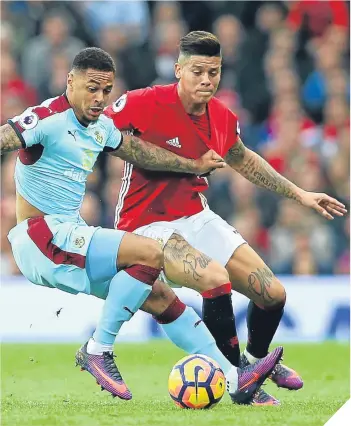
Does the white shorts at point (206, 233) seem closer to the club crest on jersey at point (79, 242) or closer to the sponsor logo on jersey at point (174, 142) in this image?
the sponsor logo on jersey at point (174, 142)

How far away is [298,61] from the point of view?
54.4ft

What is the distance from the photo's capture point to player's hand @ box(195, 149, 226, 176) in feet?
26.6

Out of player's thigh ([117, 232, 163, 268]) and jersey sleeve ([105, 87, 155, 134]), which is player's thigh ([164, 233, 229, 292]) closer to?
player's thigh ([117, 232, 163, 268])

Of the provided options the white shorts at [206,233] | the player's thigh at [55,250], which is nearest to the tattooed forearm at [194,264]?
the white shorts at [206,233]

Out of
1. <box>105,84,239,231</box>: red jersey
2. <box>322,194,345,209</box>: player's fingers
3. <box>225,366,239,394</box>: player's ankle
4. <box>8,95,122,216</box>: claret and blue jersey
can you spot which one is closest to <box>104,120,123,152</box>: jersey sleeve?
<box>8,95,122,216</box>: claret and blue jersey

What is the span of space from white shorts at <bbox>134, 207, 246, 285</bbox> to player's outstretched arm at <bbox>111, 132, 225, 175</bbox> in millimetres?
448

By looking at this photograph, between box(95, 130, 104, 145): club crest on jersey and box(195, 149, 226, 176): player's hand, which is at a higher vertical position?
box(95, 130, 104, 145): club crest on jersey

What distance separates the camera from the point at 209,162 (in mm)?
8133

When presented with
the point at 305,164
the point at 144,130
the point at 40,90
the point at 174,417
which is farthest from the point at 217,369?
the point at 40,90

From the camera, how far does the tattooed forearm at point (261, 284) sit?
8.27m

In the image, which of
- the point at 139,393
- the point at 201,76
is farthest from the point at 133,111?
the point at 139,393

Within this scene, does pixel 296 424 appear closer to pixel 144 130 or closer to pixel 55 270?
pixel 55 270

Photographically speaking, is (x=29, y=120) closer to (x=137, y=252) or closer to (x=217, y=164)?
(x=137, y=252)

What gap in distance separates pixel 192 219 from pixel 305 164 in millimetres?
6501
